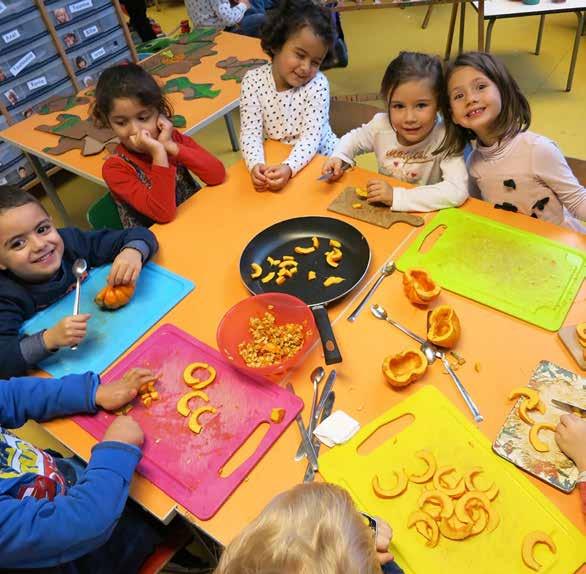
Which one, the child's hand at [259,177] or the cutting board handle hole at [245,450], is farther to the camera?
the child's hand at [259,177]

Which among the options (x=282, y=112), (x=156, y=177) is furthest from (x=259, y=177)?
(x=282, y=112)

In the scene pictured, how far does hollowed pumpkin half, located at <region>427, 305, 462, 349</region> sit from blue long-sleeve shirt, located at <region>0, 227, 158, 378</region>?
85 cm

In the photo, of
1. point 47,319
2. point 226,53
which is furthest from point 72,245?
point 226,53

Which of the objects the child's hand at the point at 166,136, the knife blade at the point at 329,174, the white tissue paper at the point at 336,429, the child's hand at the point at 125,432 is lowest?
the white tissue paper at the point at 336,429

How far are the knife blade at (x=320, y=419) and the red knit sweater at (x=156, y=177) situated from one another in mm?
894

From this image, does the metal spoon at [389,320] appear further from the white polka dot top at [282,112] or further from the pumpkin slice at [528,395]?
the white polka dot top at [282,112]

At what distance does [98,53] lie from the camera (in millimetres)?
3461

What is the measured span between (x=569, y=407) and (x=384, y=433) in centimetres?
37

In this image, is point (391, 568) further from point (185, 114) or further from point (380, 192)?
point (185, 114)

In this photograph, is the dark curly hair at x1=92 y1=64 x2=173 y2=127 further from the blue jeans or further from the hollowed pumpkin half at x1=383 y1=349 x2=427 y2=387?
the blue jeans

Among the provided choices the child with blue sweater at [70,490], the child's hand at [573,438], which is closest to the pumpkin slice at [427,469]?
the child's hand at [573,438]

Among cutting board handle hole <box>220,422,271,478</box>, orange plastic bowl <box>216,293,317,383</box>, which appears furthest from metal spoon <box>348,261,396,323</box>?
cutting board handle hole <box>220,422,271,478</box>

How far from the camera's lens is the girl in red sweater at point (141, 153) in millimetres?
1678

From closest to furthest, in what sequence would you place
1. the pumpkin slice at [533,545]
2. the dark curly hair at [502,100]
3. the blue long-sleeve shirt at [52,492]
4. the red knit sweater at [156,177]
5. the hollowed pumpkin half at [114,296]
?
1. the pumpkin slice at [533,545]
2. the blue long-sleeve shirt at [52,492]
3. the hollowed pumpkin half at [114,296]
4. the dark curly hair at [502,100]
5. the red knit sweater at [156,177]
